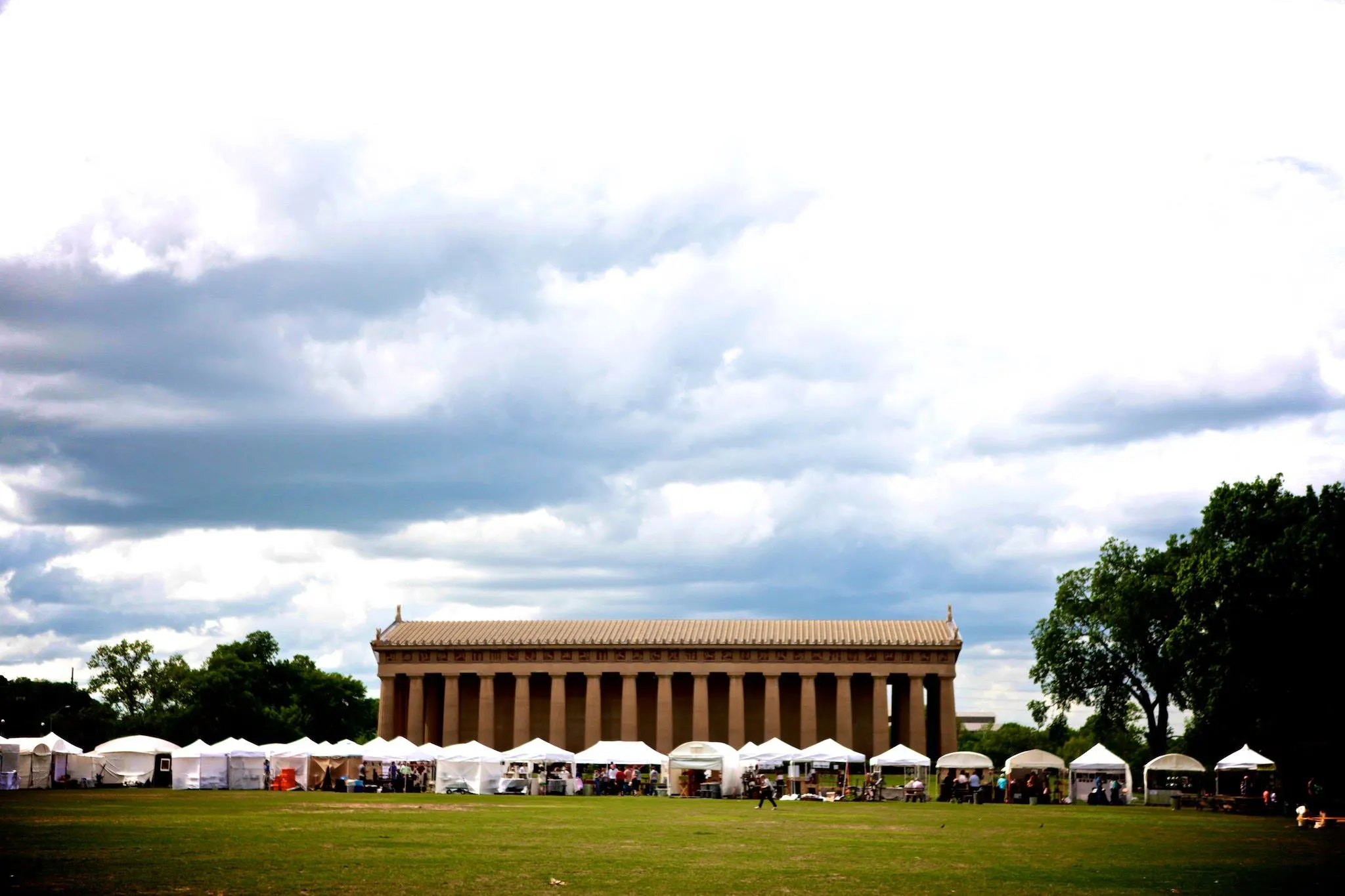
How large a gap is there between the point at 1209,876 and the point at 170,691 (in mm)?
101651

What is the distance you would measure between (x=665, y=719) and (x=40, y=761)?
43.7 meters

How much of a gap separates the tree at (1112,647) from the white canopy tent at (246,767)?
146 feet

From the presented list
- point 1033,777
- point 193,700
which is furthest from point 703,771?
point 193,700

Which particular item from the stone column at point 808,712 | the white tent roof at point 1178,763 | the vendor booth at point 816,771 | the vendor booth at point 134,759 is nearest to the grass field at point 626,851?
the white tent roof at point 1178,763

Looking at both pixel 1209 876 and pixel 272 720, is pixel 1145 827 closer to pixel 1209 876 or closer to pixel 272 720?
pixel 1209 876

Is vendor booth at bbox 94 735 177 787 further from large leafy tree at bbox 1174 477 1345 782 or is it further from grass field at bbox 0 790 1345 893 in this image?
large leafy tree at bbox 1174 477 1345 782

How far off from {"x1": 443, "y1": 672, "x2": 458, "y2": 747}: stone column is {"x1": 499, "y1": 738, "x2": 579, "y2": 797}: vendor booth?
28.4 meters

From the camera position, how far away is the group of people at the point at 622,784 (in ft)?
212

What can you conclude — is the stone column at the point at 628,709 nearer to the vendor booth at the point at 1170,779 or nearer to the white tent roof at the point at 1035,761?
the vendor booth at the point at 1170,779

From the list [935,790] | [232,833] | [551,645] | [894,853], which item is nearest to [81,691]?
[551,645]

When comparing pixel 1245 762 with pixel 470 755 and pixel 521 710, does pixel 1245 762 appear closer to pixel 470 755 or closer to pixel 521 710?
pixel 470 755

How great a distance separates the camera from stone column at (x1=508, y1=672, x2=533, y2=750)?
93.1 m

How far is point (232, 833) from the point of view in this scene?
27.5 meters

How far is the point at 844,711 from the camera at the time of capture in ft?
297
